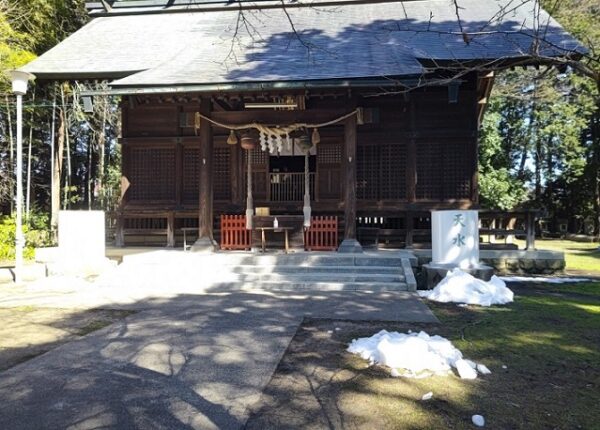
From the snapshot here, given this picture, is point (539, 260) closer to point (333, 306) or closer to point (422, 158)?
point (422, 158)

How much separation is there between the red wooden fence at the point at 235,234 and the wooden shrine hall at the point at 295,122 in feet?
0.09

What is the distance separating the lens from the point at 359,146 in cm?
1185

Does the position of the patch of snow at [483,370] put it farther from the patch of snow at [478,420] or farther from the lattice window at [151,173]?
the lattice window at [151,173]

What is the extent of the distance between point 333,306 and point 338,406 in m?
3.30

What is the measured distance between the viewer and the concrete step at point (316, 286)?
298 inches

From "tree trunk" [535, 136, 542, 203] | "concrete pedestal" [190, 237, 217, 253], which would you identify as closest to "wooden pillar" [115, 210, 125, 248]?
"concrete pedestal" [190, 237, 217, 253]

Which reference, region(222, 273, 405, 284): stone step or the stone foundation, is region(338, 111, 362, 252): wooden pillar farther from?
the stone foundation

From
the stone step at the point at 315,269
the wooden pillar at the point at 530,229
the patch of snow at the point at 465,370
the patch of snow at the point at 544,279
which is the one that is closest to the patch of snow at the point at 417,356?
the patch of snow at the point at 465,370

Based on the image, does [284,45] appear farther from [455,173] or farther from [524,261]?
[524,261]

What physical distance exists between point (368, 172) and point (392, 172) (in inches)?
24.8

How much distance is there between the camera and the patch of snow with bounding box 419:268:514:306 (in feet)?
21.8

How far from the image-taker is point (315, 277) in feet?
26.4

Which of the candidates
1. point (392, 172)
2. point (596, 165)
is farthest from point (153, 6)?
point (596, 165)

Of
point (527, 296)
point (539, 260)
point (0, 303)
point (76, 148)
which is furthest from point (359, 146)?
point (76, 148)
